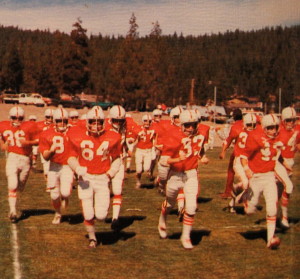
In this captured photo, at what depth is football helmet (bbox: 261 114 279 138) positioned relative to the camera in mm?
9680

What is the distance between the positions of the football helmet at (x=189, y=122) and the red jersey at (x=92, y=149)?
1208mm

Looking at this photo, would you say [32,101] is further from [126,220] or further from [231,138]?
[126,220]

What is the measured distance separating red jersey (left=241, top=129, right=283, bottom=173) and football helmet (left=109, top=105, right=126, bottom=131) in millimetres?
2998

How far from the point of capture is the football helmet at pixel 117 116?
11.7 meters

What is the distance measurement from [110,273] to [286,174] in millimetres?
4168

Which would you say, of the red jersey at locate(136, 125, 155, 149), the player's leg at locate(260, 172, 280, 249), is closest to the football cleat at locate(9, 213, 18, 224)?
the player's leg at locate(260, 172, 280, 249)

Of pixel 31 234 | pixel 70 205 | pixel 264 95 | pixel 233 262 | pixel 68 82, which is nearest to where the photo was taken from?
pixel 233 262

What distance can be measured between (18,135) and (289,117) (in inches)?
215

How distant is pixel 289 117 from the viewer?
1127 centimetres

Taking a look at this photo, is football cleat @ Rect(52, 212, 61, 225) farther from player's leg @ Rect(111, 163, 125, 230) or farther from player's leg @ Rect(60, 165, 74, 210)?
player's leg @ Rect(111, 163, 125, 230)

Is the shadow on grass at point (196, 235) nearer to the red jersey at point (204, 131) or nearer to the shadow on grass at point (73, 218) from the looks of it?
the red jersey at point (204, 131)

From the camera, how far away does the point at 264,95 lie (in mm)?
120562

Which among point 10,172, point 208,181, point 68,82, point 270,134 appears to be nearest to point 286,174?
point 270,134

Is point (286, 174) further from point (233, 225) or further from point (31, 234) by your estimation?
point (31, 234)
